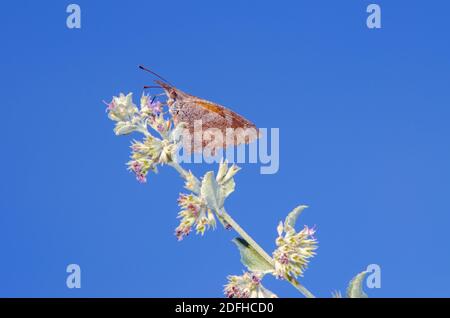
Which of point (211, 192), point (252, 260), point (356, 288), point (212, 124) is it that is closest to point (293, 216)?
point (252, 260)

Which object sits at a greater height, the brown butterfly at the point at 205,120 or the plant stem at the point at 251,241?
the brown butterfly at the point at 205,120

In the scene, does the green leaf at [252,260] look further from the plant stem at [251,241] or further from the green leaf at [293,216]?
the green leaf at [293,216]

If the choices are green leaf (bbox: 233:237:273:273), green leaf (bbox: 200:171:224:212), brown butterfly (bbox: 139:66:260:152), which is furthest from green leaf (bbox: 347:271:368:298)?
brown butterfly (bbox: 139:66:260:152)

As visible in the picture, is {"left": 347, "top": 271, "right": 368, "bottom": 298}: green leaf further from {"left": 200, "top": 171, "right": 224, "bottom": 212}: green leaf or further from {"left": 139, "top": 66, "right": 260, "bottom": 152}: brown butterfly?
{"left": 139, "top": 66, "right": 260, "bottom": 152}: brown butterfly

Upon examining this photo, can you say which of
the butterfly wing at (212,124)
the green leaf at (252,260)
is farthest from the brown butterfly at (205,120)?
the green leaf at (252,260)
